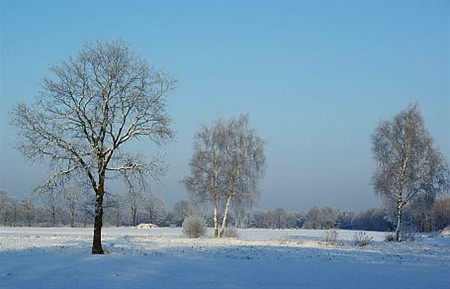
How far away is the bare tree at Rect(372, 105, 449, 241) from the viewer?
1873 inches

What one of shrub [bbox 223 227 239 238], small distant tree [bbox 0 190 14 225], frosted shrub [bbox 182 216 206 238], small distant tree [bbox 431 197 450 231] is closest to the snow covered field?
frosted shrub [bbox 182 216 206 238]

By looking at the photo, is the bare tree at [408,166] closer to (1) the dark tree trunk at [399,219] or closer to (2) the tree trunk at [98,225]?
(1) the dark tree trunk at [399,219]

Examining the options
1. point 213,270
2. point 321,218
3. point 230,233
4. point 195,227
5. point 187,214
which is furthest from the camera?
point 321,218

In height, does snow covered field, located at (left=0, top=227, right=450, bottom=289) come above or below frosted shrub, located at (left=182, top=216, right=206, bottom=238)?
below

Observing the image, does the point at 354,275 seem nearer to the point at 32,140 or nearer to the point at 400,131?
the point at 32,140

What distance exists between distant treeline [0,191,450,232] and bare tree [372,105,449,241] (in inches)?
115

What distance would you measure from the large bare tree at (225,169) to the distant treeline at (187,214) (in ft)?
7.78

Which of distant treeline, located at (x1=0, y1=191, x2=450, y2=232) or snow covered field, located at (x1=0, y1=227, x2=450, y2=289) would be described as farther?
distant treeline, located at (x1=0, y1=191, x2=450, y2=232)

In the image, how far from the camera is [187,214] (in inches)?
2506

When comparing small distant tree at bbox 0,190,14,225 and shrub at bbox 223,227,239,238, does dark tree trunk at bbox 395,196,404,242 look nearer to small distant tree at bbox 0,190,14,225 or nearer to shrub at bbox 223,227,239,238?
shrub at bbox 223,227,239,238

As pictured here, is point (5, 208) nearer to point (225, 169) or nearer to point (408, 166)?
point (225, 169)

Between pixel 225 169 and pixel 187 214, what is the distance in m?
12.4

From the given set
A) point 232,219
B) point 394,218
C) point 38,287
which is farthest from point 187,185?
point 38,287

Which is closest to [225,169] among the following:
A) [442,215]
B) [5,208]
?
[442,215]
